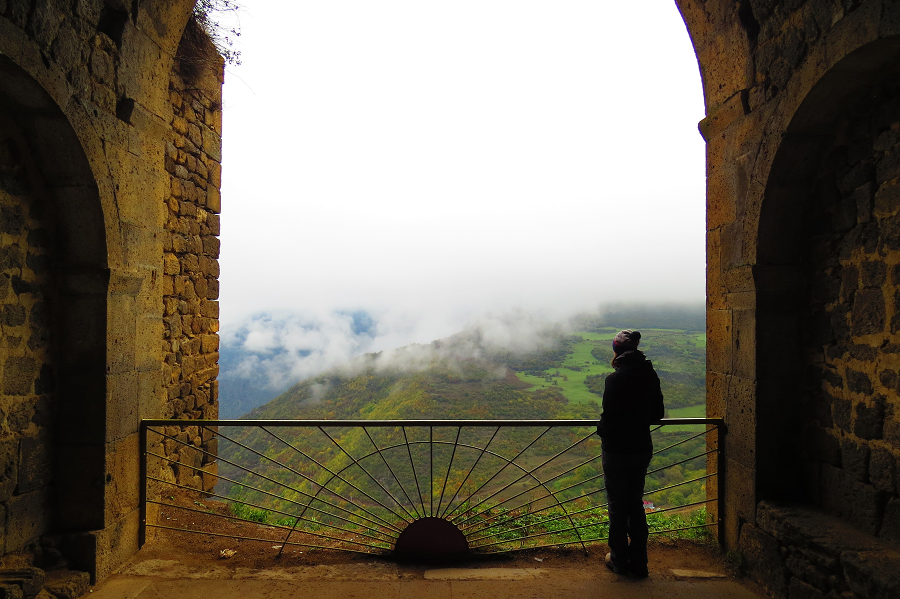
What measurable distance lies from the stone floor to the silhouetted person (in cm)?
26

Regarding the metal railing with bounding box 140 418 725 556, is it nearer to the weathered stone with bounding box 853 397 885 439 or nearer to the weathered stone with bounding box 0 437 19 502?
the weathered stone with bounding box 0 437 19 502

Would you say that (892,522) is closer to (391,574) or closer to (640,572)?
(640,572)

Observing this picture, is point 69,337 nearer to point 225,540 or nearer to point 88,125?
point 88,125

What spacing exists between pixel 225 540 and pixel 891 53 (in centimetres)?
511

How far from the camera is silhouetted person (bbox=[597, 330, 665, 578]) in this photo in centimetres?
293

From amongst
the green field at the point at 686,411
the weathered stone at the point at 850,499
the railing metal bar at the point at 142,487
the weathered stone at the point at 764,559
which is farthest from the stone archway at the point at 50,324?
the green field at the point at 686,411

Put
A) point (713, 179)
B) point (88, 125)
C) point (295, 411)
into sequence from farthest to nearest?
point (295, 411) → point (713, 179) → point (88, 125)

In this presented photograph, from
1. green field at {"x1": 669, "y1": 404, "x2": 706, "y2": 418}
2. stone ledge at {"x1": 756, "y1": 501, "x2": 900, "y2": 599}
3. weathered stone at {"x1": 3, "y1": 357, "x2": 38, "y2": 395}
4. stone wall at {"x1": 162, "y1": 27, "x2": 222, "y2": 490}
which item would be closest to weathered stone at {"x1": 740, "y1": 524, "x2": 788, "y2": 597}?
stone ledge at {"x1": 756, "y1": 501, "x2": 900, "y2": 599}

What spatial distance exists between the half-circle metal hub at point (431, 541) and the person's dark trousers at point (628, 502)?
1032 millimetres

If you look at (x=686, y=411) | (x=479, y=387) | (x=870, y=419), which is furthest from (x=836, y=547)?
(x=479, y=387)

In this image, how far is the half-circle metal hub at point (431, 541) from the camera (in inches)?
131

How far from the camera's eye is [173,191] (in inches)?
172

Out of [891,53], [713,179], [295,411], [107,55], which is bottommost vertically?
[295,411]

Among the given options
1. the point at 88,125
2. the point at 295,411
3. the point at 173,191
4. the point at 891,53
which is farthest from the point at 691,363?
the point at 295,411
